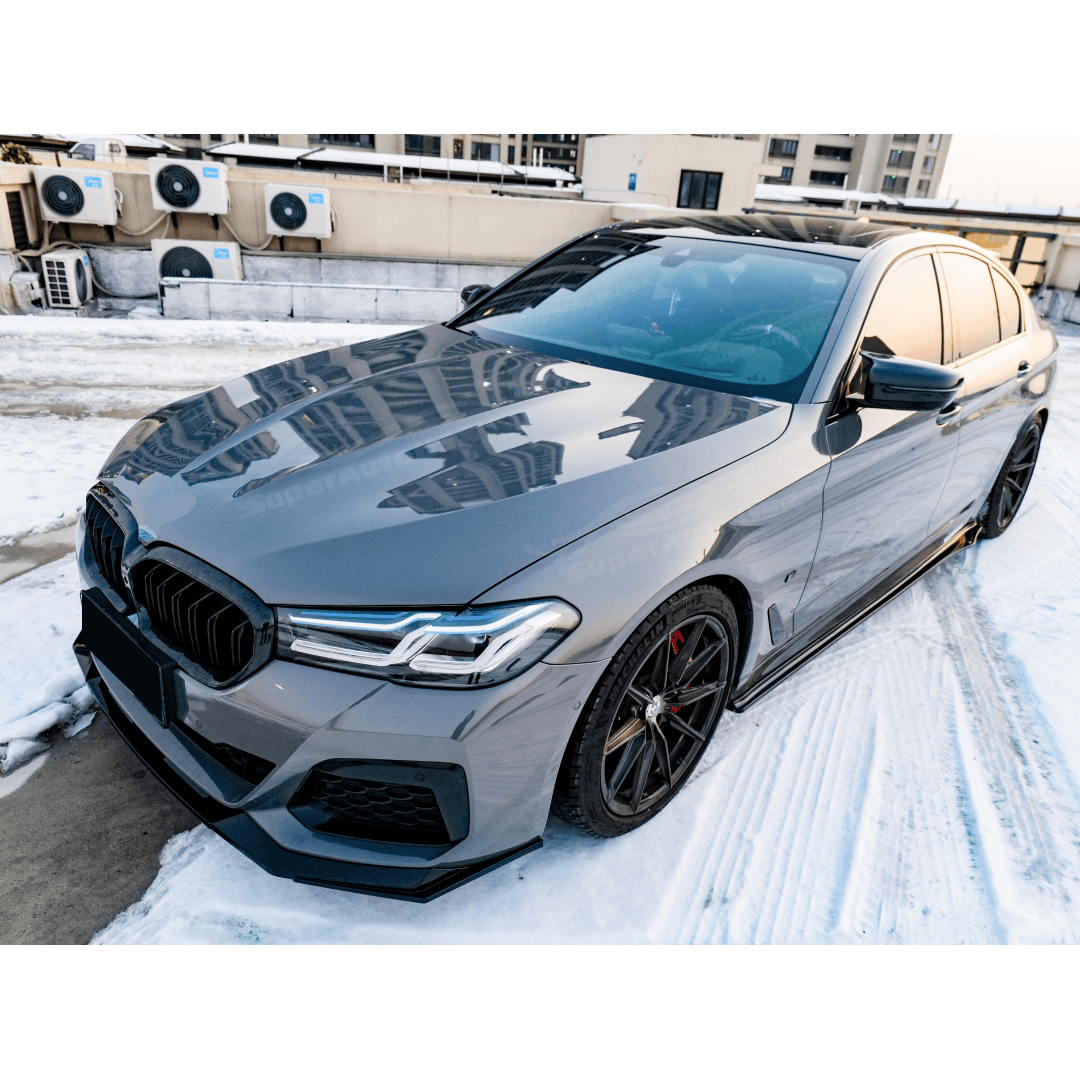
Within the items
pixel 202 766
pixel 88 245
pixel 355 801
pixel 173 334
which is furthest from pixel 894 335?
pixel 88 245

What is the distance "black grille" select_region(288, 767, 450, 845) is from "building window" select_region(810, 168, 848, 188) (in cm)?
8753

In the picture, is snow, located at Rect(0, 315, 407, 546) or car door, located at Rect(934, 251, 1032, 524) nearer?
car door, located at Rect(934, 251, 1032, 524)

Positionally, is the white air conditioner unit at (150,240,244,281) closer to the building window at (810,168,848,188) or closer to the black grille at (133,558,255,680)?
the black grille at (133,558,255,680)

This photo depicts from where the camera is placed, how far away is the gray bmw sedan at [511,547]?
5.77ft

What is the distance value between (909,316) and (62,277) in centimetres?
1122

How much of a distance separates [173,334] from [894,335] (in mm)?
7765

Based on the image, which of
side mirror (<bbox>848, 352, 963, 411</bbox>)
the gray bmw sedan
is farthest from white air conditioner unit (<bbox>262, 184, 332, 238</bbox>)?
side mirror (<bbox>848, 352, 963, 411</bbox>)

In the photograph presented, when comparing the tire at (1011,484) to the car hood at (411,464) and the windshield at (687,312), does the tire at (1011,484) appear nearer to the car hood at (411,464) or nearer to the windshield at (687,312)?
the windshield at (687,312)

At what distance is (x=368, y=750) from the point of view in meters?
1.75

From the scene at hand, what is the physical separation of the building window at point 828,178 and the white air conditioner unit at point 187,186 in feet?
255

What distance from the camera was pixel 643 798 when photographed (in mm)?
2385

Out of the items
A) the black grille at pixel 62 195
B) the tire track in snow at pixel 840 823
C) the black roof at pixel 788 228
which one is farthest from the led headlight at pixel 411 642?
the black grille at pixel 62 195

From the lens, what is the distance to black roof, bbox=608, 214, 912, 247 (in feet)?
10.7

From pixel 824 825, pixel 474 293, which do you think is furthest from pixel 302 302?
pixel 824 825
